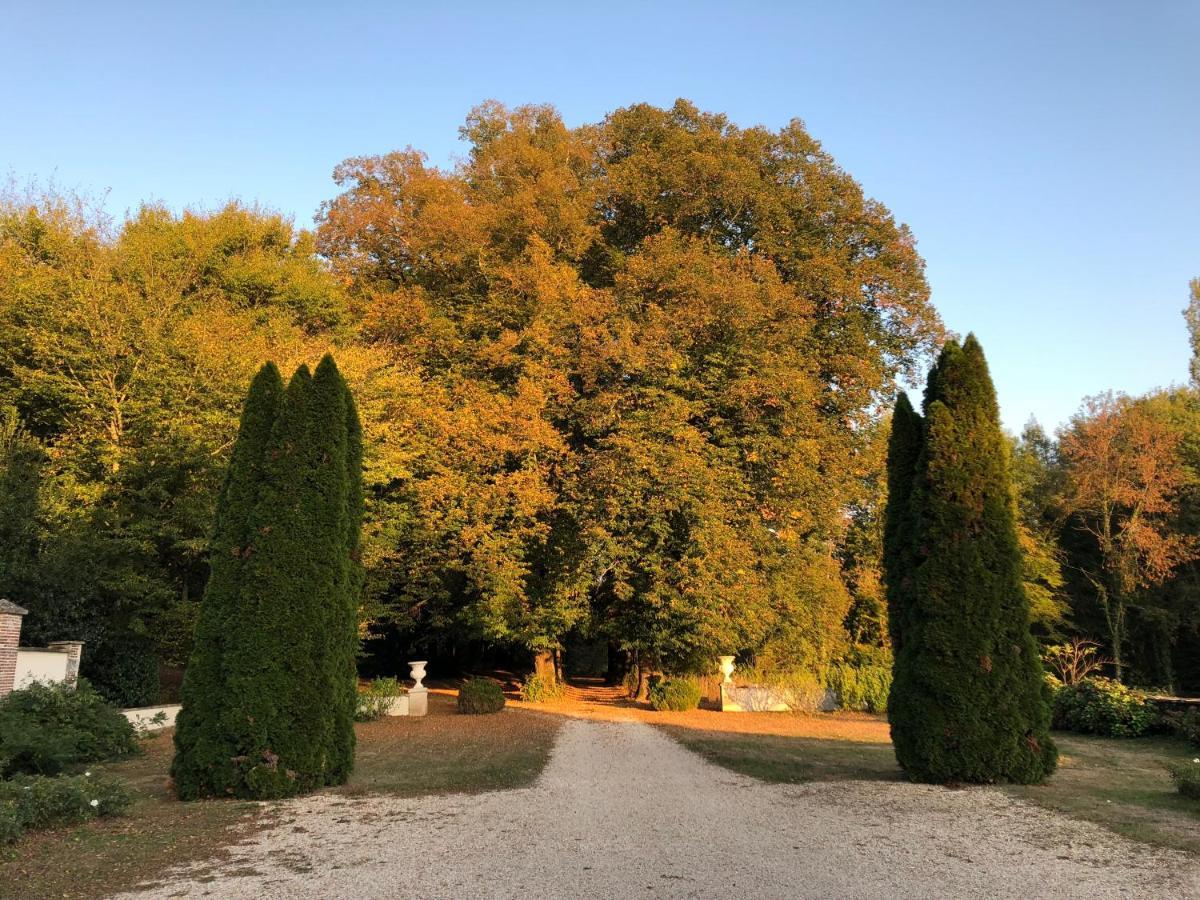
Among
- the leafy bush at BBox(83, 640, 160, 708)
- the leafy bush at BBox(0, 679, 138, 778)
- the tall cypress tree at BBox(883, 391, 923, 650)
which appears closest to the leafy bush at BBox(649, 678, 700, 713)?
the tall cypress tree at BBox(883, 391, 923, 650)

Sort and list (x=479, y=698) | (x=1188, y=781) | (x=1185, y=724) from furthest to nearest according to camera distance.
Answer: (x=479, y=698), (x=1185, y=724), (x=1188, y=781)

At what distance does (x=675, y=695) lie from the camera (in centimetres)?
2020

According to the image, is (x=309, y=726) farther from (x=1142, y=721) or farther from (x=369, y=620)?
(x=1142, y=721)

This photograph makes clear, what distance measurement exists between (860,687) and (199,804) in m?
18.6

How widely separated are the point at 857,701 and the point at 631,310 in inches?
493

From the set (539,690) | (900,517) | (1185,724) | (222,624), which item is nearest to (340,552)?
(222,624)

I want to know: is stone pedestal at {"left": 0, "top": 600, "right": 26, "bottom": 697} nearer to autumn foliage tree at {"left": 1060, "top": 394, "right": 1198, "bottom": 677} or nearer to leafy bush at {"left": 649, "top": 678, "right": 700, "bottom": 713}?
leafy bush at {"left": 649, "top": 678, "right": 700, "bottom": 713}

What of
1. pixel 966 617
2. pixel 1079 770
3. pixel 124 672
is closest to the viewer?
pixel 966 617

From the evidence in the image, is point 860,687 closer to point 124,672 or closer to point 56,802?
point 124,672

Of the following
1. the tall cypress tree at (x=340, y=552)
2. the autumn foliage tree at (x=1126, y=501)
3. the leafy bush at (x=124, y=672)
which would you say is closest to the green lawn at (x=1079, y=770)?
the tall cypress tree at (x=340, y=552)

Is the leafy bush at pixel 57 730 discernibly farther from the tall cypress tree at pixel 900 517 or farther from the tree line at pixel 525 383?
the tall cypress tree at pixel 900 517

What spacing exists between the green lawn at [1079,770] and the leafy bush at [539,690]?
6.37m

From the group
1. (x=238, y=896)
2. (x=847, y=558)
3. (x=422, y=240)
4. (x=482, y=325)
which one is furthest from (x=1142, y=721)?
(x=422, y=240)

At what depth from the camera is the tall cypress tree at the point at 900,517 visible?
9.92 meters
